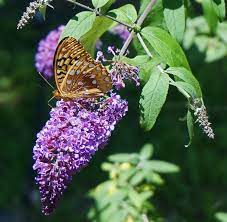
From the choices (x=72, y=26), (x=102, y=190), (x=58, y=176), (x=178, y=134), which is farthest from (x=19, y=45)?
(x=58, y=176)

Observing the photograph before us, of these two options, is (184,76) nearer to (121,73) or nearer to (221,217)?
(121,73)

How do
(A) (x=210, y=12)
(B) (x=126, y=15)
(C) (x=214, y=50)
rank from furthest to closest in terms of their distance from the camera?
(C) (x=214, y=50), (A) (x=210, y=12), (B) (x=126, y=15)

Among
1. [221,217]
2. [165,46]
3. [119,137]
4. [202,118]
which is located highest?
[165,46]

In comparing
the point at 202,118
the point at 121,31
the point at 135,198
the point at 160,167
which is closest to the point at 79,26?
the point at 202,118

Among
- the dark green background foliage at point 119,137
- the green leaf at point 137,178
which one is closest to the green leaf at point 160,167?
the green leaf at point 137,178

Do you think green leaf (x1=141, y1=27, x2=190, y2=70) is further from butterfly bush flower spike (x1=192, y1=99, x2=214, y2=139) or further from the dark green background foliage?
the dark green background foliage

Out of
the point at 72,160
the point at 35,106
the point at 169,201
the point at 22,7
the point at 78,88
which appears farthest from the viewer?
the point at 22,7

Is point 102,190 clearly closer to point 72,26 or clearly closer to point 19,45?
point 72,26
